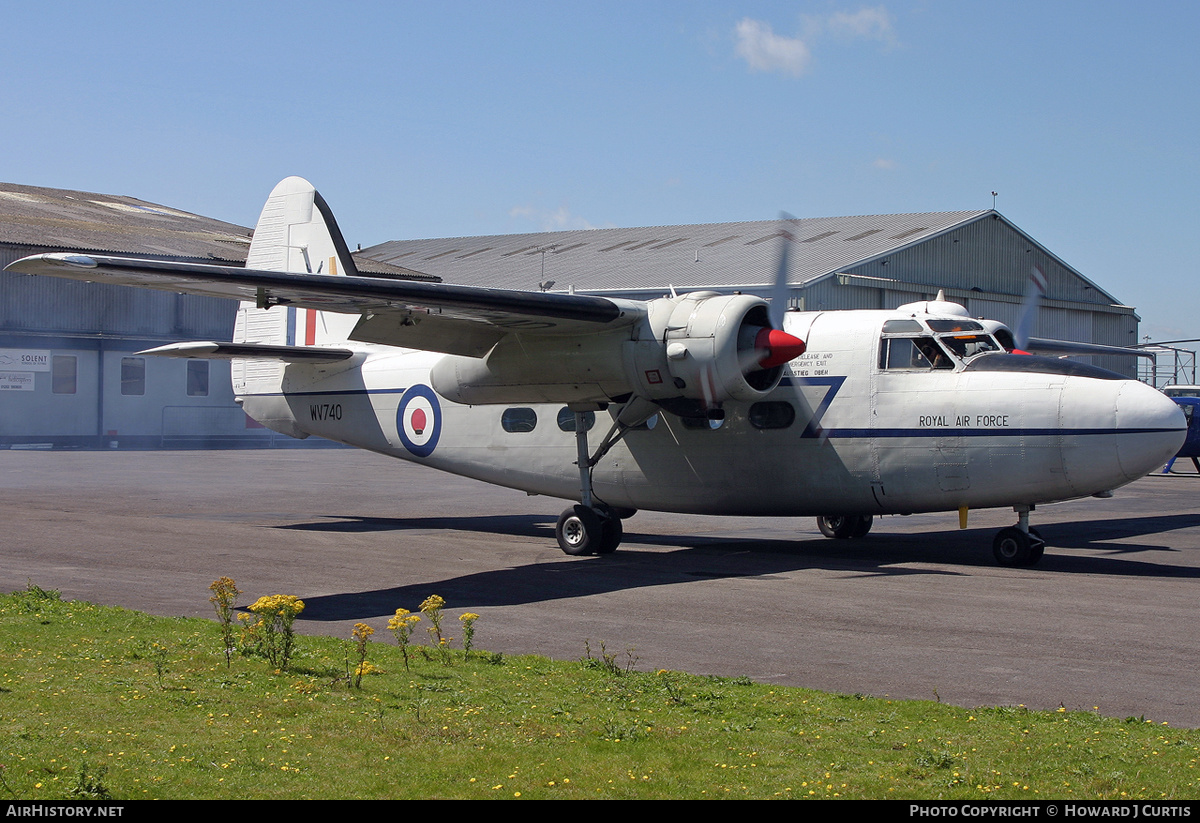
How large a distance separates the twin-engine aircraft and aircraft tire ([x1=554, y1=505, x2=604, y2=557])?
0.10 feet

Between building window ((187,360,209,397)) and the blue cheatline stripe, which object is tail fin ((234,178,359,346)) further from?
building window ((187,360,209,397))

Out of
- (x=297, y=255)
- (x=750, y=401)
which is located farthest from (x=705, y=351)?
(x=297, y=255)

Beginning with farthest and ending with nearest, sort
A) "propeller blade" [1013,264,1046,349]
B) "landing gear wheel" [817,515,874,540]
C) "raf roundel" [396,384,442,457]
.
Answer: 1. "raf roundel" [396,384,442,457]
2. "landing gear wheel" [817,515,874,540]
3. "propeller blade" [1013,264,1046,349]

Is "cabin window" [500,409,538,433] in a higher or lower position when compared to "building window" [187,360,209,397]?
lower

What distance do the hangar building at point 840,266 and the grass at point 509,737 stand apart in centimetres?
3717

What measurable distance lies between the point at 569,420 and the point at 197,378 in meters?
37.1

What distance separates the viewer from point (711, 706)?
7664 millimetres

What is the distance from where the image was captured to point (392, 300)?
13734mm

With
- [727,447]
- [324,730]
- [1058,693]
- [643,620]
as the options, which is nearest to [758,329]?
[727,447]

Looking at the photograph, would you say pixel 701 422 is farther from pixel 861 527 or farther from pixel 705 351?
pixel 861 527

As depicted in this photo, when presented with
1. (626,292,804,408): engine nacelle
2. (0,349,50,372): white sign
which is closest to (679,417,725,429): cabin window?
(626,292,804,408): engine nacelle

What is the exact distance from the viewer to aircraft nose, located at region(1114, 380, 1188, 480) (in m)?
14.0

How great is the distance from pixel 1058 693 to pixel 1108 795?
8.40ft

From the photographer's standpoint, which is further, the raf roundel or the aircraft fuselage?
the raf roundel
